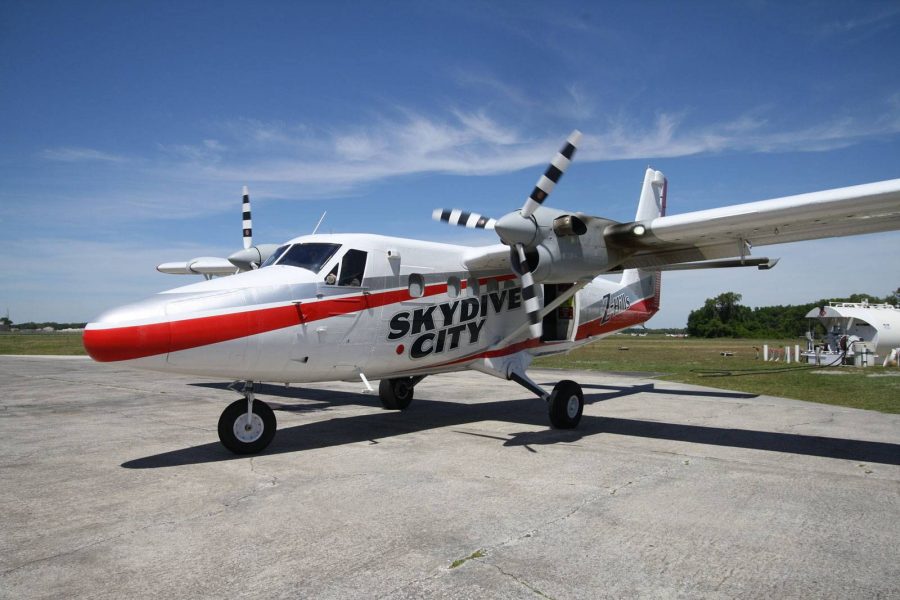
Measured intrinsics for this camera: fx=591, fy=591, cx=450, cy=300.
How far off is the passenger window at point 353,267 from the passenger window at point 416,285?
1021 mm

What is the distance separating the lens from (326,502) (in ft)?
19.3

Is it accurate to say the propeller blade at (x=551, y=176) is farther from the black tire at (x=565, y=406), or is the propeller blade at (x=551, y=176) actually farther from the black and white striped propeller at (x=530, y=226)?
the black tire at (x=565, y=406)

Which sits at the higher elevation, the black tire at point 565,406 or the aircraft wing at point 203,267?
the aircraft wing at point 203,267

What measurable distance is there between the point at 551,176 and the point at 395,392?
5.77 meters

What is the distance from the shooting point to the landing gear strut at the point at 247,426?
7.93 m

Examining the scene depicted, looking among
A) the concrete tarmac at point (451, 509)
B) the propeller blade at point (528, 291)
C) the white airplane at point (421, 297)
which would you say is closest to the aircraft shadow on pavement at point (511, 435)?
the concrete tarmac at point (451, 509)

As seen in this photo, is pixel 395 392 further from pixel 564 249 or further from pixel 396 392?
pixel 564 249

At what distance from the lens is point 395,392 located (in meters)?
12.7

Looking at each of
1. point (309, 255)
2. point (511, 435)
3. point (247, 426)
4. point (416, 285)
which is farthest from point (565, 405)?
Answer: point (247, 426)

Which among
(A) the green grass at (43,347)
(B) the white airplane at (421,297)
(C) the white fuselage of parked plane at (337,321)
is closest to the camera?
(C) the white fuselage of parked plane at (337,321)

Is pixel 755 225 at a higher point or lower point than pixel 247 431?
higher

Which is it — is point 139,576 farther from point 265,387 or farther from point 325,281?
point 265,387

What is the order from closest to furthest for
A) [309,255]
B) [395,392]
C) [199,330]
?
1. [199,330]
2. [309,255]
3. [395,392]

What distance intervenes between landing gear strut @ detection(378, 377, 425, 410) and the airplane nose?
624cm
